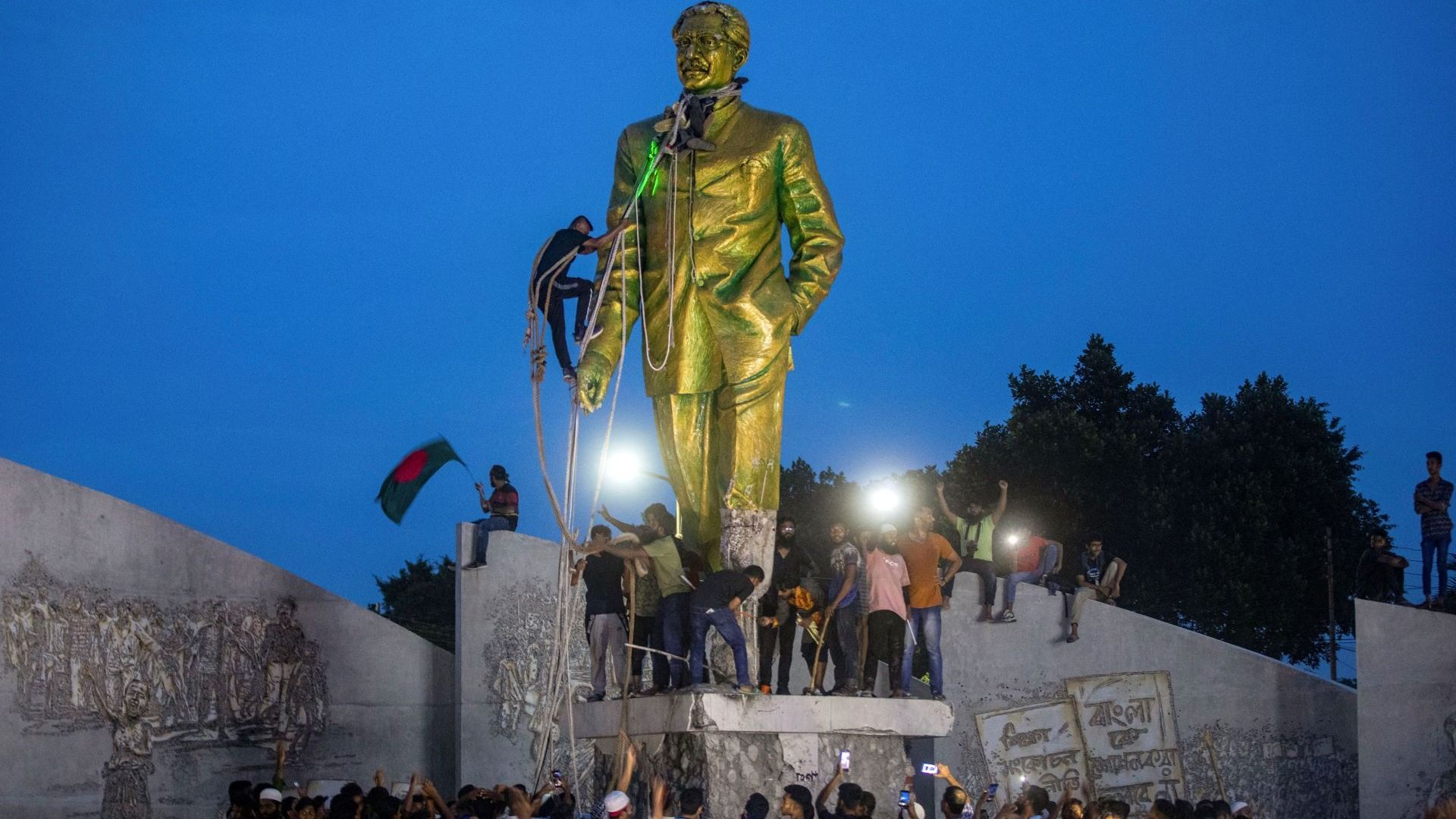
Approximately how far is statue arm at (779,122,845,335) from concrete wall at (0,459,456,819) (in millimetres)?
7141

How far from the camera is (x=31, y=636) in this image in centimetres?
1334

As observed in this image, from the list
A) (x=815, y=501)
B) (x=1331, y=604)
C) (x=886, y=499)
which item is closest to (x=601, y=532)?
(x=886, y=499)

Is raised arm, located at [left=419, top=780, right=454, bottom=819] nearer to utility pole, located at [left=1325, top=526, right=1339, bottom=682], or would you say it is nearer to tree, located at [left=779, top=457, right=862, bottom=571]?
utility pole, located at [left=1325, top=526, right=1339, bottom=682]

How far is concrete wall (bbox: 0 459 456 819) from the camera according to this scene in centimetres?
1334

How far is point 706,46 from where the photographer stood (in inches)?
370

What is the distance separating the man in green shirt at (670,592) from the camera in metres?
8.98

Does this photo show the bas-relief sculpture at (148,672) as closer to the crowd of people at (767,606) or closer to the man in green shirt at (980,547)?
the crowd of people at (767,606)

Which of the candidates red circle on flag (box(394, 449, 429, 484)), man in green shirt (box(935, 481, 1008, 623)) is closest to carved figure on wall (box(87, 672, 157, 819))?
red circle on flag (box(394, 449, 429, 484))

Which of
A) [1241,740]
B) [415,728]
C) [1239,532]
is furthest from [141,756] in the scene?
[1239,532]

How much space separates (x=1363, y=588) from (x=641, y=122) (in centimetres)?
894

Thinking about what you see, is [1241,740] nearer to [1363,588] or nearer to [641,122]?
[1363,588]

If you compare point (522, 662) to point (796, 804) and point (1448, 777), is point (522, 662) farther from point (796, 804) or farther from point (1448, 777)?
point (796, 804)

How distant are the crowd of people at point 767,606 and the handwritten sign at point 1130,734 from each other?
2079 mm

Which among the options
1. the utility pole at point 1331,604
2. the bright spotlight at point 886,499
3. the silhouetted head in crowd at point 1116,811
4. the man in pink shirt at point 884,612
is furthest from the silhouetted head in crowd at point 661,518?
the utility pole at point 1331,604
